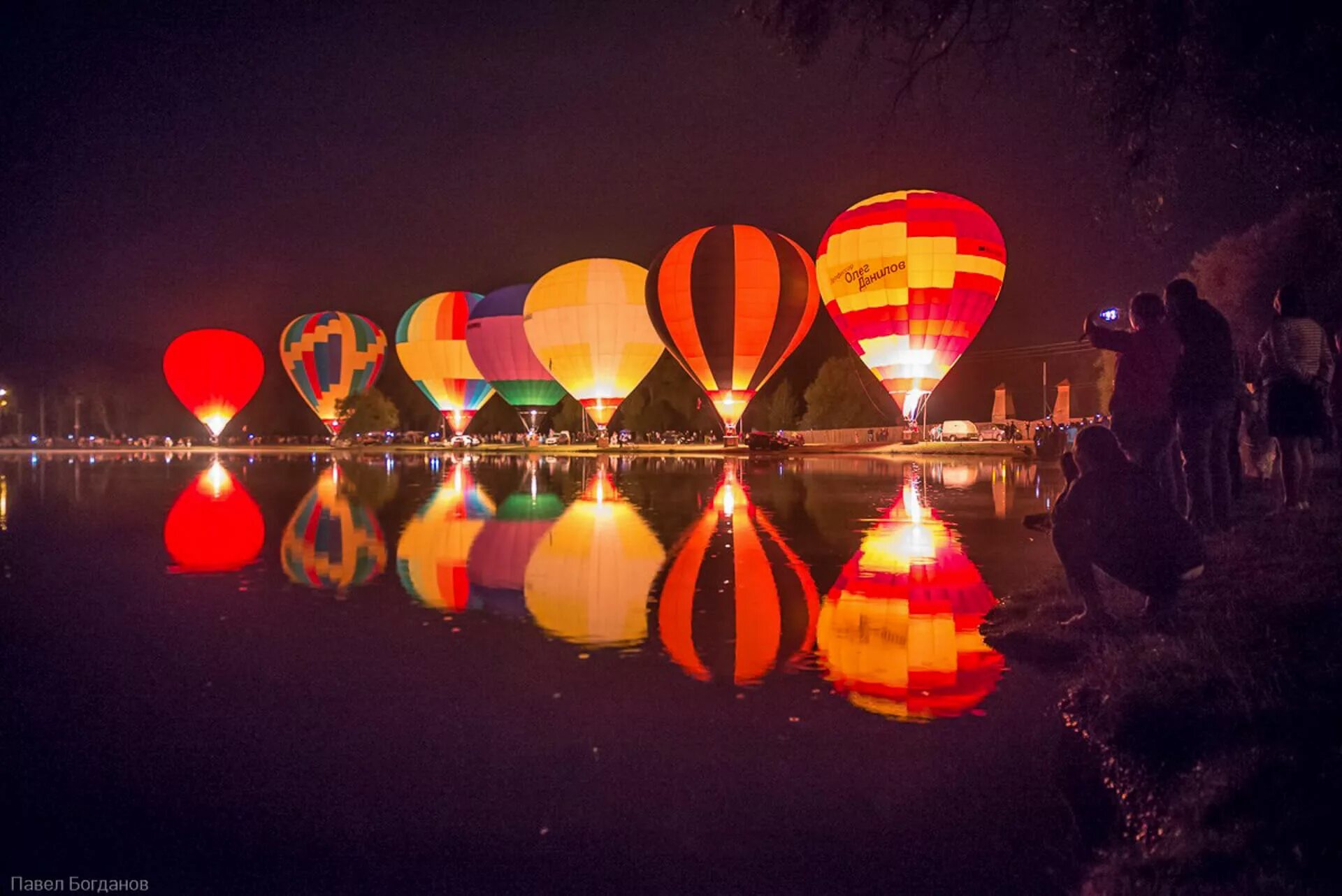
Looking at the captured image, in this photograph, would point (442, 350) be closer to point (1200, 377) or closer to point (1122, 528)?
point (1200, 377)

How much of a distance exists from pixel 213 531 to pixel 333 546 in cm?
250

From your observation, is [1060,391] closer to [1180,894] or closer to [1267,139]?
[1267,139]

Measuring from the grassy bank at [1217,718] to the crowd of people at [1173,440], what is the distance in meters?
0.37

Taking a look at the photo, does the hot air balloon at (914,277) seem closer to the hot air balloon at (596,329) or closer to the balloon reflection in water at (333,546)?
the hot air balloon at (596,329)

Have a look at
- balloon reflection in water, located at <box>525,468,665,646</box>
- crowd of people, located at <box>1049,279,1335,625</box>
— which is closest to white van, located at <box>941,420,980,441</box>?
balloon reflection in water, located at <box>525,468,665,646</box>

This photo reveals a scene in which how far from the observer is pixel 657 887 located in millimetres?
2865

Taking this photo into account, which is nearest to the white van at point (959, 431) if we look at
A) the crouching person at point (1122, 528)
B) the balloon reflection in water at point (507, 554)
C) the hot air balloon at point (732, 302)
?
the hot air balloon at point (732, 302)

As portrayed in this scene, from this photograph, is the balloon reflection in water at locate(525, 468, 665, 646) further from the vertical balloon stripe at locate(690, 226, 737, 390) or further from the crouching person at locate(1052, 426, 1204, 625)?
the vertical balloon stripe at locate(690, 226, 737, 390)

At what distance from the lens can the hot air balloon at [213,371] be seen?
6975cm

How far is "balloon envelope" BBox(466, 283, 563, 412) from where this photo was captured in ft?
180

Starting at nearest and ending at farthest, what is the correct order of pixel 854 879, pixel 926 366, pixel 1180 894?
pixel 1180 894
pixel 854 879
pixel 926 366

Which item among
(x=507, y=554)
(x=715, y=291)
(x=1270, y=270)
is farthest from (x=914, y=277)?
(x=507, y=554)

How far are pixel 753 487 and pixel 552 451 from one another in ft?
127

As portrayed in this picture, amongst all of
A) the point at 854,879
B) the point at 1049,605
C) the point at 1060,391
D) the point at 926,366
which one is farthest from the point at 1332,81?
the point at 1060,391
